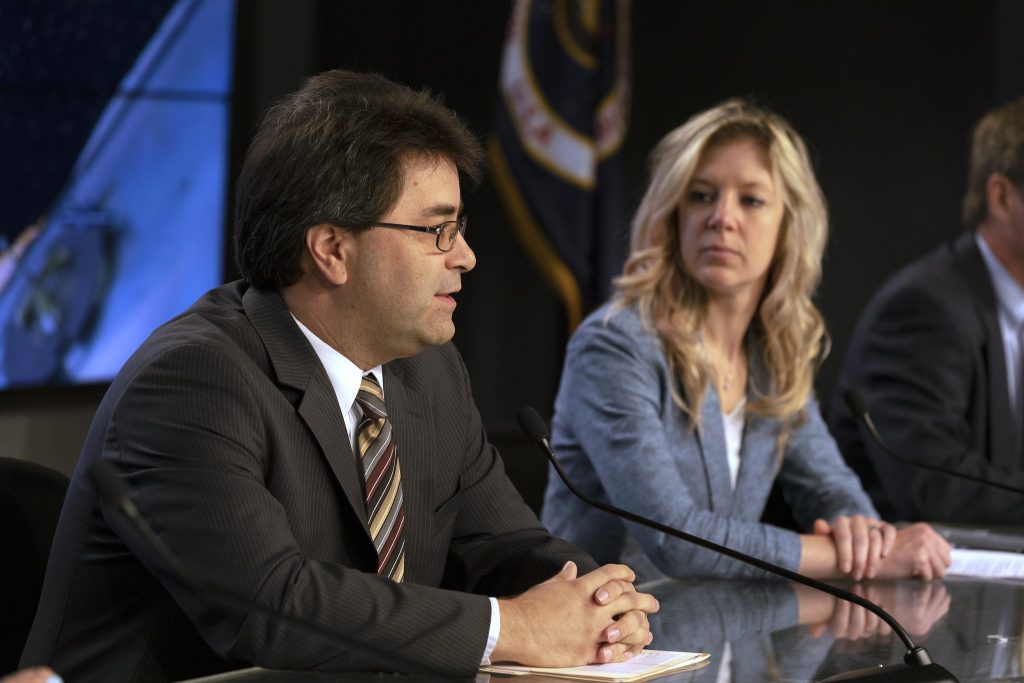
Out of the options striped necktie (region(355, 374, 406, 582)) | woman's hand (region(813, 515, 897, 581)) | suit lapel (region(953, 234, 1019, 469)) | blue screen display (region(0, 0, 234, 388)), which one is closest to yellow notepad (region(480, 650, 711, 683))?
striped necktie (region(355, 374, 406, 582))

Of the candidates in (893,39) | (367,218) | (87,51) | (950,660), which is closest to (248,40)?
(87,51)

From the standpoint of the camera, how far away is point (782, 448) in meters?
2.77

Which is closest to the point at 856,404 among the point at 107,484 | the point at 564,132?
the point at 107,484

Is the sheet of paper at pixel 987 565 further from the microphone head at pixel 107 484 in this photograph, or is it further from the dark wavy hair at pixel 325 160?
the microphone head at pixel 107 484

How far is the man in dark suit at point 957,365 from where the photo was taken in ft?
10.0

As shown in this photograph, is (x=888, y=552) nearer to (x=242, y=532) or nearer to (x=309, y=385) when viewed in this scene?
(x=309, y=385)

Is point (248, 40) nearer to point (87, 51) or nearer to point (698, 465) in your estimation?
point (87, 51)

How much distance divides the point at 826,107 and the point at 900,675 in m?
3.90

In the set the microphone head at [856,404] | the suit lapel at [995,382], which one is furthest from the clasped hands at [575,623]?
the suit lapel at [995,382]

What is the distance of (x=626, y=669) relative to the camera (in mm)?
1605

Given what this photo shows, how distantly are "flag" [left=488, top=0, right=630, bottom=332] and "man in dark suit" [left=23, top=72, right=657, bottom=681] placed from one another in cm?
250

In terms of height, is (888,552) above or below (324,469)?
below

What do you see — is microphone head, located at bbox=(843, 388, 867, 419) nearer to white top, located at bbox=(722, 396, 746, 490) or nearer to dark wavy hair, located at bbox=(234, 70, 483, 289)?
white top, located at bbox=(722, 396, 746, 490)

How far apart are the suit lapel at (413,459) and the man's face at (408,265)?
4.9 inches
